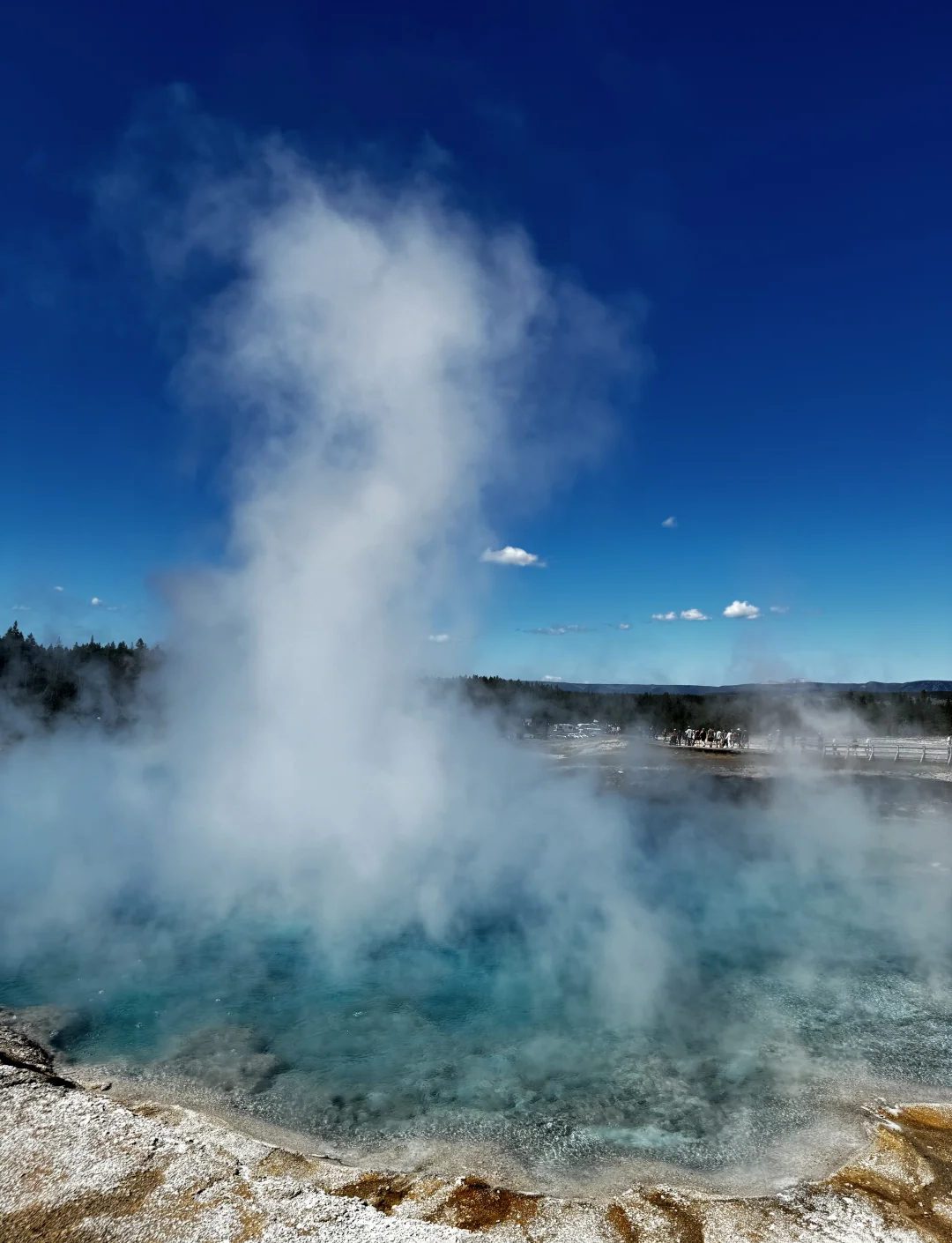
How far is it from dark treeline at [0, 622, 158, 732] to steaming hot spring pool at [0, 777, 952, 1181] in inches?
749

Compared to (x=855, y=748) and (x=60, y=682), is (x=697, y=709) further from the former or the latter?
(x=60, y=682)

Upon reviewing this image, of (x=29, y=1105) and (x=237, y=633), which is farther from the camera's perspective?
(x=237, y=633)

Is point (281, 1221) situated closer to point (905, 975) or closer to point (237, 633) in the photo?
point (905, 975)

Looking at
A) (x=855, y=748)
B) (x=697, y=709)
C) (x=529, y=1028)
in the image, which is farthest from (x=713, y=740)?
(x=529, y=1028)

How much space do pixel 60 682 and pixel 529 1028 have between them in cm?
2965

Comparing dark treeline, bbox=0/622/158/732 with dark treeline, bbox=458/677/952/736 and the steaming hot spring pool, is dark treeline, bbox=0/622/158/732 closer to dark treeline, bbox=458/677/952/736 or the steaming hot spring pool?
dark treeline, bbox=458/677/952/736

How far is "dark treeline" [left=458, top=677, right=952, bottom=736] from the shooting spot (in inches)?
1310

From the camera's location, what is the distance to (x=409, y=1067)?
5.84 m

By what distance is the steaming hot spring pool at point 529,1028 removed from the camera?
5043 millimetres

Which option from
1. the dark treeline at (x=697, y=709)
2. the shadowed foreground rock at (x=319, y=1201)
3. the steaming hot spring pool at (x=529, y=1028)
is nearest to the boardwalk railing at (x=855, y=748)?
Answer: the dark treeline at (x=697, y=709)

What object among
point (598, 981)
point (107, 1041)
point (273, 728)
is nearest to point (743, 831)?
point (598, 981)

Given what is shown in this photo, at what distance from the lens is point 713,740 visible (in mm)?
32688

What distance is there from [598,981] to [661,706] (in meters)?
39.3

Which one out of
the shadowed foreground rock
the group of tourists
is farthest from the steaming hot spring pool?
the group of tourists
